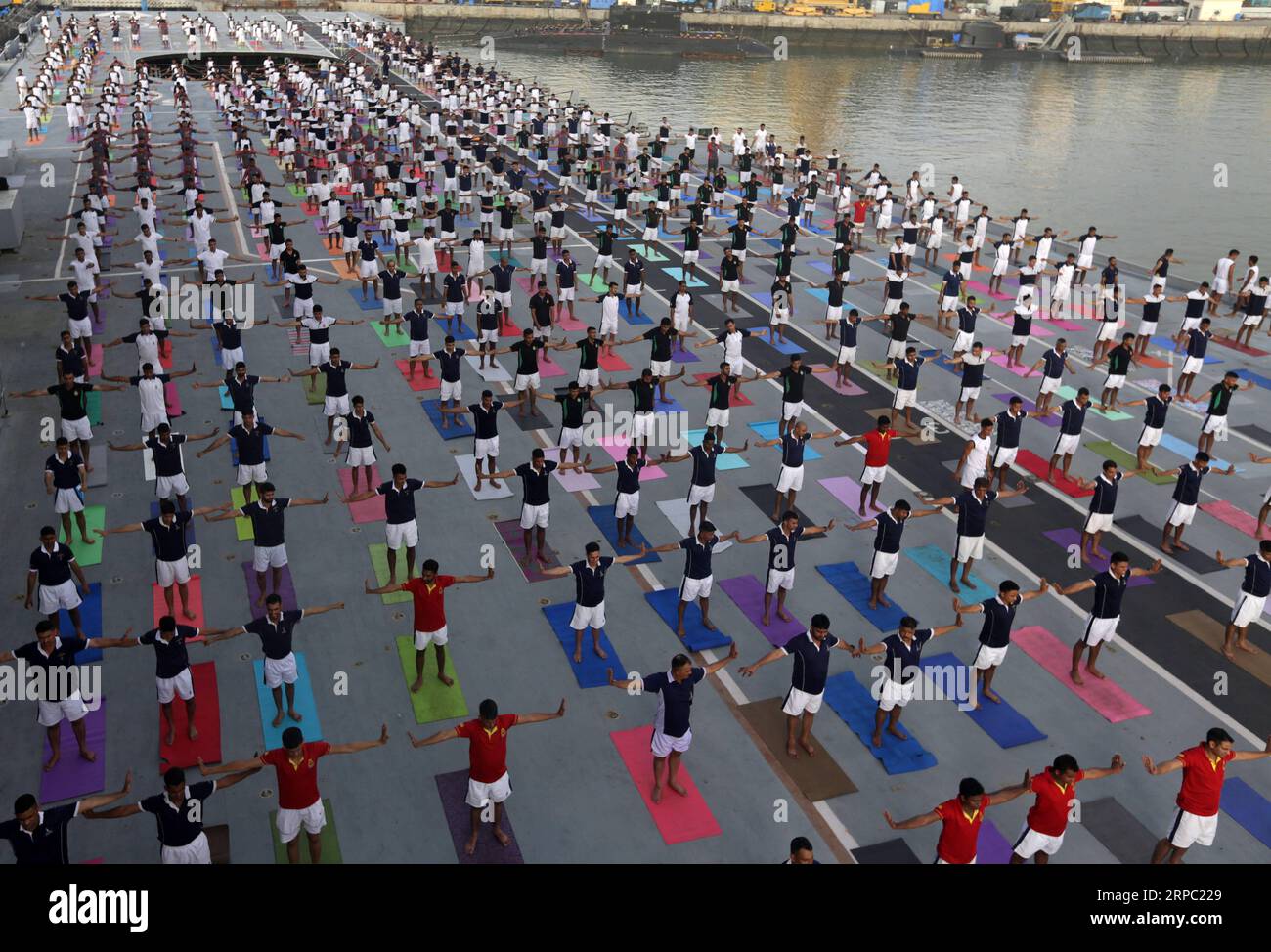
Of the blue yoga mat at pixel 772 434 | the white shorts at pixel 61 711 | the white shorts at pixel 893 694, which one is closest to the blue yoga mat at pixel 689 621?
the white shorts at pixel 893 694

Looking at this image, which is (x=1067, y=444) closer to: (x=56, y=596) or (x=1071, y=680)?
(x=1071, y=680)

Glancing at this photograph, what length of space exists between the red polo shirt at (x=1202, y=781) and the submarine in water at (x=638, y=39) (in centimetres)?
10295

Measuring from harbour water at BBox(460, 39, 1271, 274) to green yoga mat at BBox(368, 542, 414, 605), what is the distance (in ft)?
126

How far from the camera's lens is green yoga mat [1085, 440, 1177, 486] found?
19.0 m

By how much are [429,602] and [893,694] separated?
19.1 feet

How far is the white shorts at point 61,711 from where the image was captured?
35.5ft

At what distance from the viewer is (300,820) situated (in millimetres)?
9641

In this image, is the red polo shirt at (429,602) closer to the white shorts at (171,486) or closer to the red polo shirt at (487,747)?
the red polo shirt at (487,747)

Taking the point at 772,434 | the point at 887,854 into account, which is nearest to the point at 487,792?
the point at 887,854

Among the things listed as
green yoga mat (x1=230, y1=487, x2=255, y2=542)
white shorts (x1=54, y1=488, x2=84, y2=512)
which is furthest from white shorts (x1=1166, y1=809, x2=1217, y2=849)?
white shorts (x1=54, y1=488, x2=84, y2=512)

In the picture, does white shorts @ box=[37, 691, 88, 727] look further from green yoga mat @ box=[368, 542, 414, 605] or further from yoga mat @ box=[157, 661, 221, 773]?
green yoga mat @ box=[368, 542, 414, 605]

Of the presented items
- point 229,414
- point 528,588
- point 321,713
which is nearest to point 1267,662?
point 528,588
